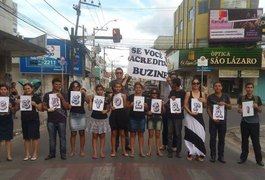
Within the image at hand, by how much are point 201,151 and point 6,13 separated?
48.9ft

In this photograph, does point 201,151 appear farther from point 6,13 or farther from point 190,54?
point 190,54

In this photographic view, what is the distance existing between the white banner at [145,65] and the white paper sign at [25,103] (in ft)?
8.42

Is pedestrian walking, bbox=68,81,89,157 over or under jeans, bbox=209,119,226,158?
over

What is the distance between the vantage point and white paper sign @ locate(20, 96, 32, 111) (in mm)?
9211

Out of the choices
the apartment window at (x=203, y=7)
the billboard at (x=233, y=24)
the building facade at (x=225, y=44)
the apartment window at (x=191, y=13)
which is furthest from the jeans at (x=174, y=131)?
the apartment window at (x=191, y=13)

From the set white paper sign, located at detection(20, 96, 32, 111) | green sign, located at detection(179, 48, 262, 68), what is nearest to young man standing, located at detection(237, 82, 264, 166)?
white paper sign, located at detection(20, 96, 32, 111)

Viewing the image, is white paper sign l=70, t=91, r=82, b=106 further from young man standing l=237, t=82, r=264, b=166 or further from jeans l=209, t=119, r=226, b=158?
young man standing l=237, t=82, r=264, b=166

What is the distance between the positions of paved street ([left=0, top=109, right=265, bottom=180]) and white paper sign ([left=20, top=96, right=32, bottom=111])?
1.17 meters

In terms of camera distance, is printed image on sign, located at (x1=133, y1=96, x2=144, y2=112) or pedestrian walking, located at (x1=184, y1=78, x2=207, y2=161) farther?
printed image on sign, located at (x1=133, y1=96, x2=144, y2=112)

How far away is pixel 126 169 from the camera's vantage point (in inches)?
324

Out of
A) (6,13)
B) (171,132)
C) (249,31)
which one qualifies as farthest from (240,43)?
(171,132)

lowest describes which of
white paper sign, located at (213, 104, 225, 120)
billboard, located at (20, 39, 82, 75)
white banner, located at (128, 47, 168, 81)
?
white paper sign, located at (213, 104, 225, 120)

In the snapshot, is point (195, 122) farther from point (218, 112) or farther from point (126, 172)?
point (126, 172)

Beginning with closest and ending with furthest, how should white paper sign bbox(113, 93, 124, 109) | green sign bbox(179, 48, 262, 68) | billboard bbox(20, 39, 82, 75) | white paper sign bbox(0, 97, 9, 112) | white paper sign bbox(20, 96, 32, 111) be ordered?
white paper sign bbox(0, 97, 9, 112) < white paper sign bbox(20, 96, 32, 111) < white paper sign bbox(113, 93, 124, 109) < green sign bbox(179, 48, 262, 68) < billboard bbox(20, 39, 82, 75)
